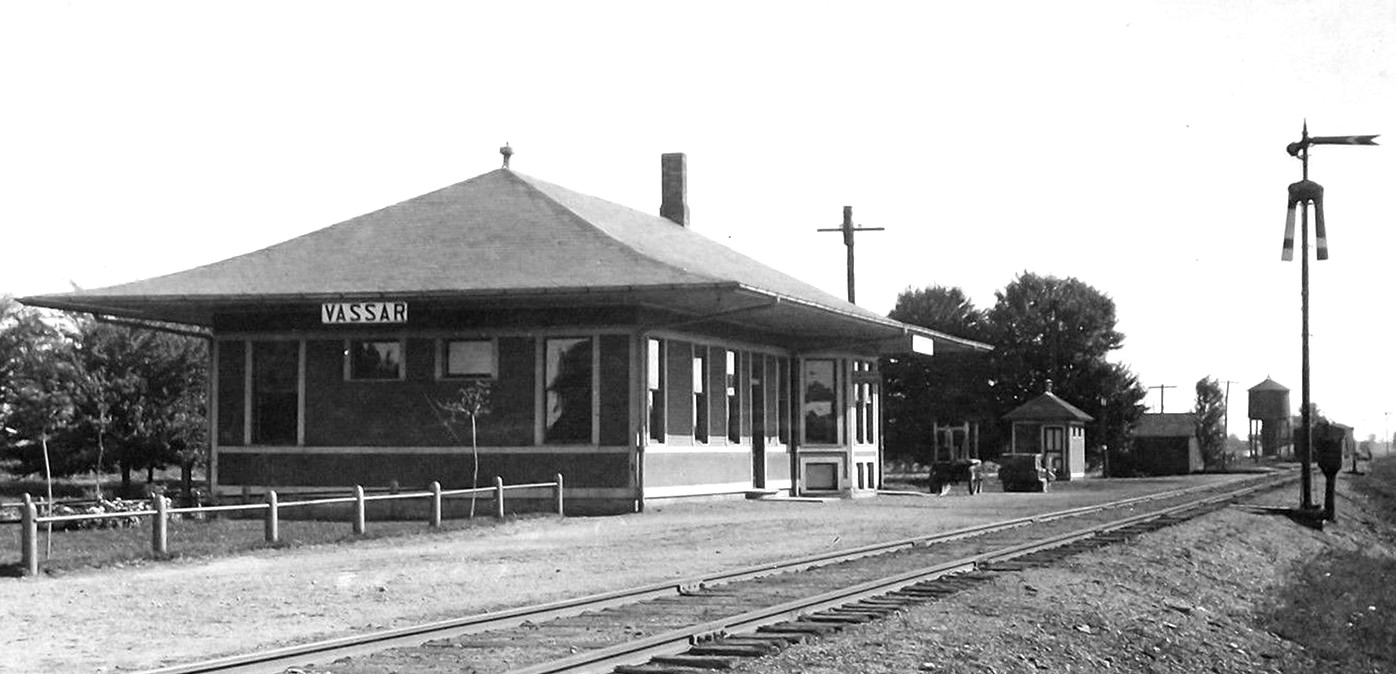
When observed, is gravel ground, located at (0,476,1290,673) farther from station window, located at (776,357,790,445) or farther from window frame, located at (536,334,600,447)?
station window, located at (776,357,790,445)

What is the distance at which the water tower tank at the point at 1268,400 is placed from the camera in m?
129

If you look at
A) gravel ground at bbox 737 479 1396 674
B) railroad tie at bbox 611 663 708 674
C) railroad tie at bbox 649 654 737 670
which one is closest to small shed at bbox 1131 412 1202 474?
→ gravel ground at bbox 737 479 1396 674

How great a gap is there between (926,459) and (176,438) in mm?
44567

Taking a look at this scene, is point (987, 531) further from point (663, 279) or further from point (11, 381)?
point (11, 381)

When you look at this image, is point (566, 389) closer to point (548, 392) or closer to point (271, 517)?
point (548, 392)

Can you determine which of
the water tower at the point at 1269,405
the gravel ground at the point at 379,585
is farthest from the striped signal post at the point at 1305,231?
the water tower at the point at 1269,405

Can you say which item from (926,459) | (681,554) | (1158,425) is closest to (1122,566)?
(681,554)

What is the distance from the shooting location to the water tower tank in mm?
128625

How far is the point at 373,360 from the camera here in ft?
97.4

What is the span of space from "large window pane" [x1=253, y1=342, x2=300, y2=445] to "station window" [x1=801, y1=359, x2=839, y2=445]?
1238 centimetres

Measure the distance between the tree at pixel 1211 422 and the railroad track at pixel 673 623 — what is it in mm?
83479

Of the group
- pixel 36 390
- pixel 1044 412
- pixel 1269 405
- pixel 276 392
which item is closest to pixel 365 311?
pixel 276 392

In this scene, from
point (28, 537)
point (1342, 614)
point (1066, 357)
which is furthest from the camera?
point (1066, 357)

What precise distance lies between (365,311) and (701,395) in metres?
7.25
